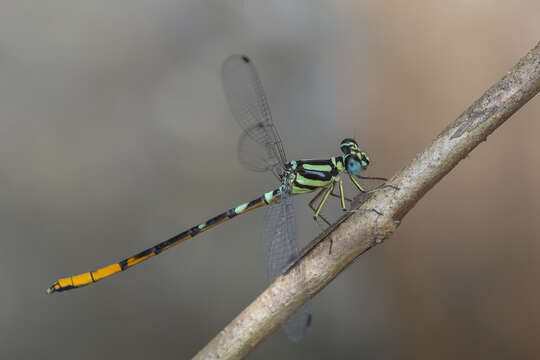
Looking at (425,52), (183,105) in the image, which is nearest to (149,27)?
(183,105)

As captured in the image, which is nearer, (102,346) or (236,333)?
(236,333)

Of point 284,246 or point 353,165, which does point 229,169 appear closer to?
point 353,165

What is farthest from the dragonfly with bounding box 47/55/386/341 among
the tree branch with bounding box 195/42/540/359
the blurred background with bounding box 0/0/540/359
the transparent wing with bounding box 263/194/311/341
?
the blurred background with bounding box 0/0/540/359

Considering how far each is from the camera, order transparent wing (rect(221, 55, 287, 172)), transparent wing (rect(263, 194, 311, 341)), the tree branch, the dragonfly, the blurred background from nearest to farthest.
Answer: the tree branch < transparent wing (rect(263, 194, 311, 341)) < the dragonfly < transparent wing (rect(221, 55, 287, 172)) < the blurred background

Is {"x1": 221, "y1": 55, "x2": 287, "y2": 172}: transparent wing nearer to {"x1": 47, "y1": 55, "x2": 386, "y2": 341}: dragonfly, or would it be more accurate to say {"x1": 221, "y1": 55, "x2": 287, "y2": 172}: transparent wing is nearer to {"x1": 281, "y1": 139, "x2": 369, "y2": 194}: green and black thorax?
{"x1": 47, "y1": 55, "x2": 386, "y2": 341}: dragonfly

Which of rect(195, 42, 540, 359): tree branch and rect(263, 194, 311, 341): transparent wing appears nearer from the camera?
rect(195, 42, 540, 359): tree branch

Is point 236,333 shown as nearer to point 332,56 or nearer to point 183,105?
point 183,105

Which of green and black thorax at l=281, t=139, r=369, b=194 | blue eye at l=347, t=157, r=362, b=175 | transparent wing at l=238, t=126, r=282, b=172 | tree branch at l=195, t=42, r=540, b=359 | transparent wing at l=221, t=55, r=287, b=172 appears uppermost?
transparent wing at l=221, t=55, r=287, b=172

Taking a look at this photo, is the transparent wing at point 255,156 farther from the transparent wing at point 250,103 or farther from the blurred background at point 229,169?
the blurred background at point 229,169
